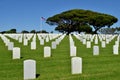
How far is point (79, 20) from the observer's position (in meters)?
80.6

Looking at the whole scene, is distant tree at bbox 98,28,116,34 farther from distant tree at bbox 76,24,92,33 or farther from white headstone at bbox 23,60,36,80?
white headstone at bbox 23,60,36,80

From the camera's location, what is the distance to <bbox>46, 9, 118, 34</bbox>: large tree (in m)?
80.8

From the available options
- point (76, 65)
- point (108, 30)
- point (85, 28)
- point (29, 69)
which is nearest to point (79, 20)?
point (85, 28)

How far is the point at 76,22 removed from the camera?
81.6 m

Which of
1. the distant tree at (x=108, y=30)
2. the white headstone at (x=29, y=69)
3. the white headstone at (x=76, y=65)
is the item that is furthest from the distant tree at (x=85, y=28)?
the white headstone at (x=29, y=69)

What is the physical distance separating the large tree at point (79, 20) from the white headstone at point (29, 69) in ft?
230

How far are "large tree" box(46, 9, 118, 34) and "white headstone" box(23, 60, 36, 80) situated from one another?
2759 inches

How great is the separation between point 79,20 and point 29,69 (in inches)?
2773

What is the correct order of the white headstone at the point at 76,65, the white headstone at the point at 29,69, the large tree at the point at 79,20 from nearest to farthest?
the white headstone at the point at 29,69
the white headstone at the point at 76,65
the large tree at the point at 79,20

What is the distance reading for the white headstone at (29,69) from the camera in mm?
10557

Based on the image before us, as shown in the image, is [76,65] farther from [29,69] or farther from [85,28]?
[85,28]

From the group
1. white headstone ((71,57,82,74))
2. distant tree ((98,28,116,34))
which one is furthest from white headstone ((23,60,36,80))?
distant tree ((98,28,116,34))

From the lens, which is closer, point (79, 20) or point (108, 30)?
point (79, 20)

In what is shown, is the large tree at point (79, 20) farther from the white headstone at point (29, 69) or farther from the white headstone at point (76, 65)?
the white headstone at point (29, 69)
